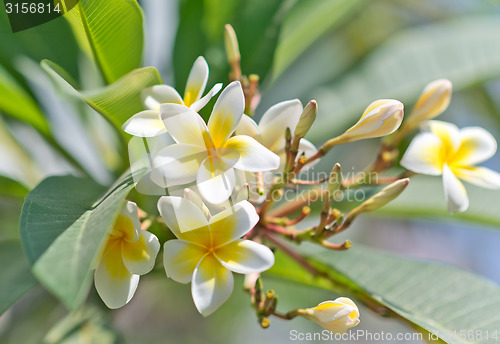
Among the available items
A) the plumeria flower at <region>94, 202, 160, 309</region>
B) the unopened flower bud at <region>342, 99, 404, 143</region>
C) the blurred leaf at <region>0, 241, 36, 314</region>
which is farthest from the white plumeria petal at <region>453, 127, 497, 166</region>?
the blurred leaf at <region>0, 241, 36, 314</region>

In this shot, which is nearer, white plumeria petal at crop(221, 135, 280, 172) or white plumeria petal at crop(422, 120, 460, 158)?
white plumeria petal at crop(221, 135, 280, 172)

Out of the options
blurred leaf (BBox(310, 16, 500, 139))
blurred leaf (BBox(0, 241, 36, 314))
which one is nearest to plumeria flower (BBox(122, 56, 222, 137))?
blurred leaf (BBox(0, 241, 36, 314))

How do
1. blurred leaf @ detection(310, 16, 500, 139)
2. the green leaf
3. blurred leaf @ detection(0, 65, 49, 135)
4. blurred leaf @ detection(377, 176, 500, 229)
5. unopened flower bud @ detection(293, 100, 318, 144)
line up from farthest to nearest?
blurred leaf @ detection(310, 16, 500, 139) < blurred leaf @ detection(377, 176, 500, 229) < blurred leaf @ detection(0, 65, 49, 135) < unopened flower bud @ detection(293, 100, 318, 144) < the green leaf

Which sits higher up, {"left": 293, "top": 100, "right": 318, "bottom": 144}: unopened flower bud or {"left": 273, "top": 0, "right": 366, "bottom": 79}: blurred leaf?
{"left": 273, "top": 0, "right": 366, "bottom": 79}: blurred leaf

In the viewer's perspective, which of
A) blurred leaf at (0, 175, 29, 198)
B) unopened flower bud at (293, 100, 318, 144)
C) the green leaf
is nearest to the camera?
the green leaf

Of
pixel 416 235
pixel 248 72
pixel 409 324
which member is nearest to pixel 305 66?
pixel 248 72

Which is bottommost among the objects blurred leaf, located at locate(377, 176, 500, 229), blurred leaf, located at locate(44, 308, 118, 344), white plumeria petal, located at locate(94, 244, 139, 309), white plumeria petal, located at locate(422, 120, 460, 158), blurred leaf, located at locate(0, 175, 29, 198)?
blurred leaf, located at locate(44, 308, 118, 344)

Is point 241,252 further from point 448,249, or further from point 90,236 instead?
point 448,249

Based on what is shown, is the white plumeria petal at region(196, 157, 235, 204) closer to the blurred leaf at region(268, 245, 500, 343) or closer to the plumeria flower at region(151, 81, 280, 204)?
the plumeria flower at region(151, 81, 280, 204)
